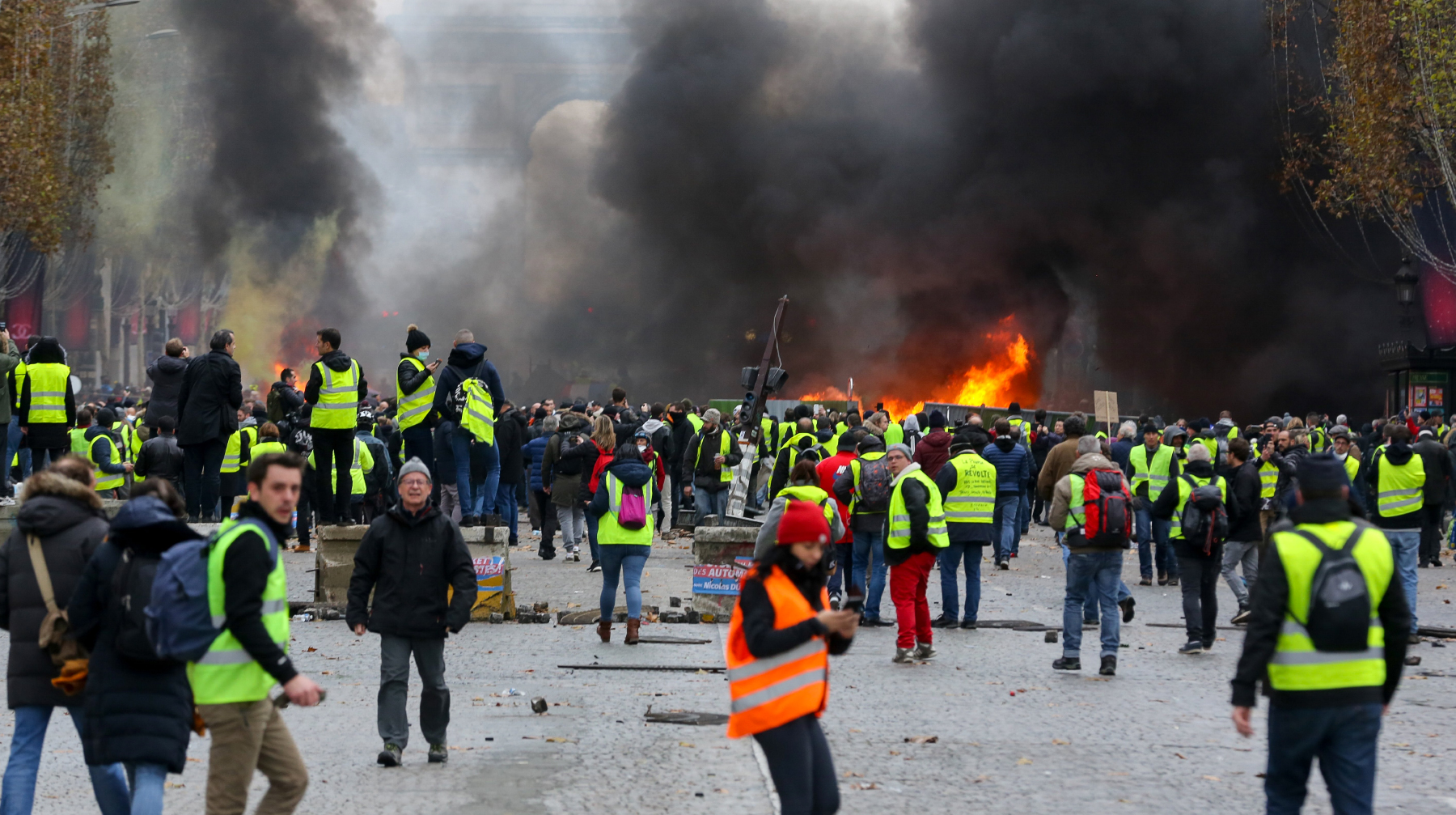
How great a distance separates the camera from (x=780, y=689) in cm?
427

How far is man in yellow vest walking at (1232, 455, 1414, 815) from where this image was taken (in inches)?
168

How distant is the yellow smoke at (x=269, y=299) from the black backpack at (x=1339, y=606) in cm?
4317

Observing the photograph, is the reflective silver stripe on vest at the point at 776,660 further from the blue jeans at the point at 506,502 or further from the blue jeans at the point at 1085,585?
the blue jeans at the point at 506,502

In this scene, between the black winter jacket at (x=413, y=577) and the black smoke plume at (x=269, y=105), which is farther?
the black smoke plume at (x=269, y=105)

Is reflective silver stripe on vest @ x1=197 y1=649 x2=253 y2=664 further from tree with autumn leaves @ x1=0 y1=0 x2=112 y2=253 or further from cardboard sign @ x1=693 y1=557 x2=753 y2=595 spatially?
tree with autumn leaves @ x1=0 y1=0 x2=112 y2=253

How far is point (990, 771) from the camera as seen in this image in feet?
20.3

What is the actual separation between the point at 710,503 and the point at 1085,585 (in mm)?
7741

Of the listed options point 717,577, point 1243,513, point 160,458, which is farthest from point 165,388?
point 1243,513

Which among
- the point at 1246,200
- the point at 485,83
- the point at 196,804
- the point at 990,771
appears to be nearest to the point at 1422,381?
the point at 1246,200

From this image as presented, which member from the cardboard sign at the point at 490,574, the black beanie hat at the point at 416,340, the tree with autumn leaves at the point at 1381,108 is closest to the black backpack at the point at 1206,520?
the cardboard sign at the point at 490,574

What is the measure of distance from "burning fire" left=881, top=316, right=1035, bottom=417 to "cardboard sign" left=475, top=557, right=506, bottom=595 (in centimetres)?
2540

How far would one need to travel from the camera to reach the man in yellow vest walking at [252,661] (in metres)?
4.16

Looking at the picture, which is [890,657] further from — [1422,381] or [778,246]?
[778,246]

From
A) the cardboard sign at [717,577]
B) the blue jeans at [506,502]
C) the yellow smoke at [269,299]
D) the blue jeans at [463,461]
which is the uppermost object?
the yellow smoke at [269,299]
